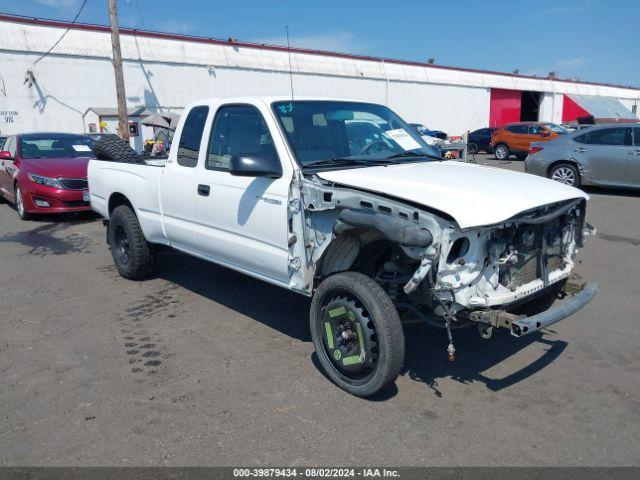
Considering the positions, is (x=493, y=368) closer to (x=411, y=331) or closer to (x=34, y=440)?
(x=411, y=331)

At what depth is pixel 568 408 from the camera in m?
3.56

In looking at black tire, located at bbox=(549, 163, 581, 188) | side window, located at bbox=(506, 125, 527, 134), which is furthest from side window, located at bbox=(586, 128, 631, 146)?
side window, located at bbox=(506, 125, 527, 134)

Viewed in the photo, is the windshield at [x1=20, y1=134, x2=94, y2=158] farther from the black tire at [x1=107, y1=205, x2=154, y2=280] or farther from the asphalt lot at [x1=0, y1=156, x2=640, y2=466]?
the asphalt lot at [x1=0, y1=156, x2=640, y2=466]

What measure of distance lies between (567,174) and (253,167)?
414 inches

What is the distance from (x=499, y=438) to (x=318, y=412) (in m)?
1.10

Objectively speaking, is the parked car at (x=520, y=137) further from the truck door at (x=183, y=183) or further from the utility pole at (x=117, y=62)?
the truck door at (x=183, y=183)

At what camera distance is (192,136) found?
5.16 meters

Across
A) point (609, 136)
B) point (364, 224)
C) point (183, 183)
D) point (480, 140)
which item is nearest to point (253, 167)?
point (364, 224)

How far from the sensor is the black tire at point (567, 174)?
12391 millimetres

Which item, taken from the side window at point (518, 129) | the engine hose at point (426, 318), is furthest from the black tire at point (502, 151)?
the engine hose at point (426, 318)

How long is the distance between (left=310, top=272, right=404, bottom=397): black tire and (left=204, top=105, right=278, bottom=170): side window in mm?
1238

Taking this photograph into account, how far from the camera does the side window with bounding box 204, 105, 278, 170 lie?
14.6 feet

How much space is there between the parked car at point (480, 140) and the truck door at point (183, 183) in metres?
25.8

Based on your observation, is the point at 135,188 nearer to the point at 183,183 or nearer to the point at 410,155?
the point at 183,183
